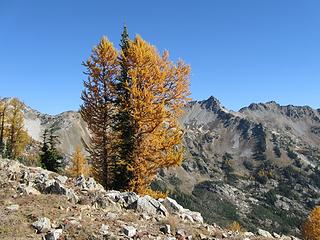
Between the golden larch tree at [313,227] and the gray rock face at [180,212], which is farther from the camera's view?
the golden larch tree at [313,227]

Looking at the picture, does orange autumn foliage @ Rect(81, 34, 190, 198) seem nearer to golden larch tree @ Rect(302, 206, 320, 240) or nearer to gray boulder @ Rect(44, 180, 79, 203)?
gray boulder @ Rect(44, 180, 79, 203)

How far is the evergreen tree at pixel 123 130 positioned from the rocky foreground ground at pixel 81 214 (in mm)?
7668

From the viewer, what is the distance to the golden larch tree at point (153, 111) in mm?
26750

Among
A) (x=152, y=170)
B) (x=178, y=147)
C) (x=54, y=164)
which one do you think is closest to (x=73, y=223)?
(x=152, y=170)

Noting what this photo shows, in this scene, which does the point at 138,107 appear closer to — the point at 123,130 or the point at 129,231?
the point at 123,130

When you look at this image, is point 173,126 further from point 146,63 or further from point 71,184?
point 71,184

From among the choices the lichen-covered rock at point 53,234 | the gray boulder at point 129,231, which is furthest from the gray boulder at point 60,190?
the gray boulder at point 129,231

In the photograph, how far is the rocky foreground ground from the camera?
46.8ft

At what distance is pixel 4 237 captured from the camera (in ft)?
43.7

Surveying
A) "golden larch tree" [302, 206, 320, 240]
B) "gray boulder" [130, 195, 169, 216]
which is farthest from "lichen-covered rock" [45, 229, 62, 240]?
"golden larch tree" [302, 206, 320, 240]

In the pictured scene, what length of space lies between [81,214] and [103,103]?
51.2 ft

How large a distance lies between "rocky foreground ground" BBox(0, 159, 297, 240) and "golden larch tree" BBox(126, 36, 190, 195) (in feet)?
24.5

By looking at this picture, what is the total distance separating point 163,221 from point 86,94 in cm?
1645

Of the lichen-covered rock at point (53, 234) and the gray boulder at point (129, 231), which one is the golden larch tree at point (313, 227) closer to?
the gray boulder at point (129, 231)
